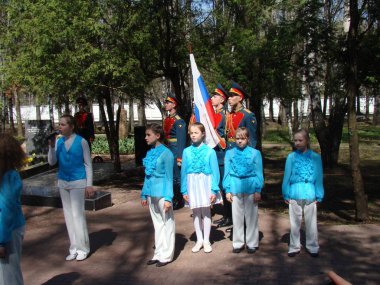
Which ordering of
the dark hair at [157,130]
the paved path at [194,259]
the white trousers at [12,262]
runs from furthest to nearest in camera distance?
the dark hair at [157,130] < the paved path at [194,259] < the white trousers at [12,262]

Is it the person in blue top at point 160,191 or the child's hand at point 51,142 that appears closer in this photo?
the person in blue top at point 160,191

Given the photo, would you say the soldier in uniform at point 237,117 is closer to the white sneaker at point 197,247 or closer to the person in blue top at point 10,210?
the white sneaker at point 197,247

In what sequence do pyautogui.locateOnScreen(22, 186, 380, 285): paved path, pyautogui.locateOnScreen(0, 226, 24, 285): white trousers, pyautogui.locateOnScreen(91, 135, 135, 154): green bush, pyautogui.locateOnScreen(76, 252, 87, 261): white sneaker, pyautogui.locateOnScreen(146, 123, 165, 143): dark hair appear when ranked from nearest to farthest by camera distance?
pyautogui.locateOnScreen(0, 226, 24, 285): white trousers
pyautogui.locateOnScreen(22, 186, 380, 285): paved path
pyautogui.locateOnScreen(146, 123, 165, 143): dark hair
pyautogui.locateOnScreen(76, 252, 87, 261): white sneaker
pyautogui.locateOnScreen(91, 135, 135, 154): green bush

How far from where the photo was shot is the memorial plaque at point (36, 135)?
58.3 ft

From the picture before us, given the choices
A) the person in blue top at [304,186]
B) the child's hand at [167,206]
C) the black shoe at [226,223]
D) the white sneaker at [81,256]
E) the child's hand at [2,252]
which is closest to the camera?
the child's hand at [2,252]

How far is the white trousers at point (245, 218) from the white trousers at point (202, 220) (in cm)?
33

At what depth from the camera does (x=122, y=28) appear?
1089cm

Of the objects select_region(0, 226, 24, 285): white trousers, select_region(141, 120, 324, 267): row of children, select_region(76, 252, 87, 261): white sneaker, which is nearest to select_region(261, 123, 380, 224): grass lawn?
select_region(141, 120, 324, 267): row of children

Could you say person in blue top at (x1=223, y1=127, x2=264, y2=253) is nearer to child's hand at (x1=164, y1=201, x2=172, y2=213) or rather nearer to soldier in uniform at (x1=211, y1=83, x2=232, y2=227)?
child's hand at (x1=164, y1=201, x2=172, y2=213)

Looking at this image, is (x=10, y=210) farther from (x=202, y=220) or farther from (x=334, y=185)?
(x=334, y=185)

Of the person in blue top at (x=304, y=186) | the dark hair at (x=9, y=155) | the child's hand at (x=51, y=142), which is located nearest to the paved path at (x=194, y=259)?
the person in blue top at (x=304, y=186)

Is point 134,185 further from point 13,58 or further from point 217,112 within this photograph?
point 217,112

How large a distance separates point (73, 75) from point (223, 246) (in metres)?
5.27

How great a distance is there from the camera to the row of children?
603 centimetres
